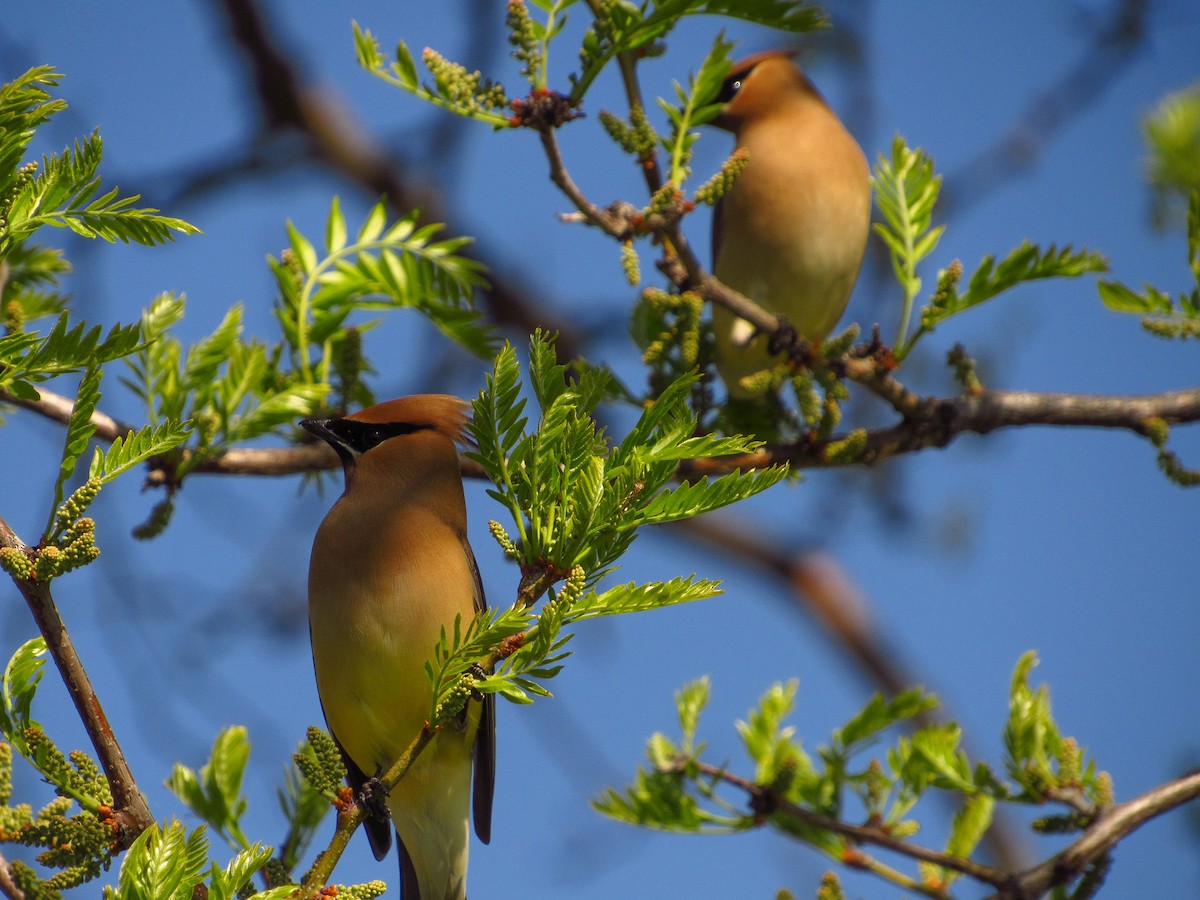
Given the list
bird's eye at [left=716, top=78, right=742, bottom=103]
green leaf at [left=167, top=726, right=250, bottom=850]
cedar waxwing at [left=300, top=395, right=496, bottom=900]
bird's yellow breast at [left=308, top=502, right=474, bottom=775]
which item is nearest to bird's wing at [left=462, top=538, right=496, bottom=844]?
cedar waxwing at [left=300, top=395, right=496, bottom=900]

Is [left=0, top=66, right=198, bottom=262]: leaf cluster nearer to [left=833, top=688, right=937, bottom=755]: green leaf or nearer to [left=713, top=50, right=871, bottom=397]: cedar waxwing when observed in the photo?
[left=833, top=688, right=937, bottom=755]: green leaf

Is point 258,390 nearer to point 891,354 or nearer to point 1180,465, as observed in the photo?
point 891,354

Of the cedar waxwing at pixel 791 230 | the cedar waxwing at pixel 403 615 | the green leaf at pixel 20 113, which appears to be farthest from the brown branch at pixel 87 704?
the cedar waxwing at pixel 791 230

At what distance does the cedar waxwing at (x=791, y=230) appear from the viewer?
452 cm

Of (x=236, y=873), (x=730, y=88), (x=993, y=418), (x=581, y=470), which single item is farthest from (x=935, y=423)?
(x=236, y=873)

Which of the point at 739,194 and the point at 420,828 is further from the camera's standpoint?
the point at 739,194

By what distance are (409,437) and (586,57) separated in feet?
4.15

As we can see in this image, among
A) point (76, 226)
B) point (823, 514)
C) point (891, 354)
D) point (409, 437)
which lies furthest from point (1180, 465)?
point (823, 514)

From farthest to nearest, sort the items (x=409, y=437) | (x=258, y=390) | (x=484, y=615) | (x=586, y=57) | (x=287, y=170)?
(x=287, y=170)
(x=409, y=437)
(x=258, y=390)
(x=586, y=57)
(x=484, y=615)

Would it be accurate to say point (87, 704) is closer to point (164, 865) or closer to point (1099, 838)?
point (164, 865)

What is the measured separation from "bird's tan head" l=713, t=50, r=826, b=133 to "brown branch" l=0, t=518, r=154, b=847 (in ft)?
11.3

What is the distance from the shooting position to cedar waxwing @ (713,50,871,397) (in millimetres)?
4523

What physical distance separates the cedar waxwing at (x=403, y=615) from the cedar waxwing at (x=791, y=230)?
1.28 m

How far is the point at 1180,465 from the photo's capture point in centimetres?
324
